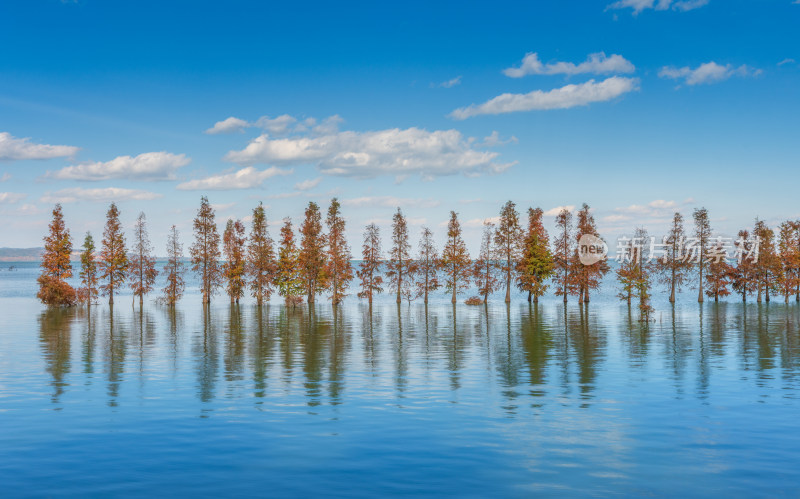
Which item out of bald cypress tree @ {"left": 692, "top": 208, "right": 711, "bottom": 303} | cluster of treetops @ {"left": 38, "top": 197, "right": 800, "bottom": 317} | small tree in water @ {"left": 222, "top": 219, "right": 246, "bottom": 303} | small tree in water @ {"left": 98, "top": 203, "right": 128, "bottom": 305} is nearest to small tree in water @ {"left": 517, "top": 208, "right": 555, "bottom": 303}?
cluster of treetops @ {"left": 38, "top": 197, "right": 800, "bottom": 317}

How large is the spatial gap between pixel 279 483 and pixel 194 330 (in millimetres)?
37491

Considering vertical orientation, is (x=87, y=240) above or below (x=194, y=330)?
above

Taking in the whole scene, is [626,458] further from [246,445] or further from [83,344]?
[83,344]

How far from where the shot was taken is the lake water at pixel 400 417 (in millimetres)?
13219

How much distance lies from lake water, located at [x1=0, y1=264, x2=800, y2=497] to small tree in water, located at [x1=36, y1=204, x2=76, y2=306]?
40.4m

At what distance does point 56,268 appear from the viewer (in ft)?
263

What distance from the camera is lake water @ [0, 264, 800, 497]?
13.2 metres

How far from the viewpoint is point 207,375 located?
26.6 meters

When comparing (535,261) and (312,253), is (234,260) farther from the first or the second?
(535,261)

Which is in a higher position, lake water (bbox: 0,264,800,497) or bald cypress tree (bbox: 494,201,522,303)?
bald cypress tree (bbox: 494,201,522,303)

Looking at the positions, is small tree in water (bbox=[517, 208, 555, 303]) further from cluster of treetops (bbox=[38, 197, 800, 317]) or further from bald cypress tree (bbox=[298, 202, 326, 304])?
bald cypress tree (bbox=[298, 202, 326, 304])

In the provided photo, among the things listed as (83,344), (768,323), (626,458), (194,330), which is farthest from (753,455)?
(768,323)

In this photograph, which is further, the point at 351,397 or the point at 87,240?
the point at 87,240

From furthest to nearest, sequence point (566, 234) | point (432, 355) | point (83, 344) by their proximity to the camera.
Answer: point (566, 234), point (83, 344), point (432, 355)
